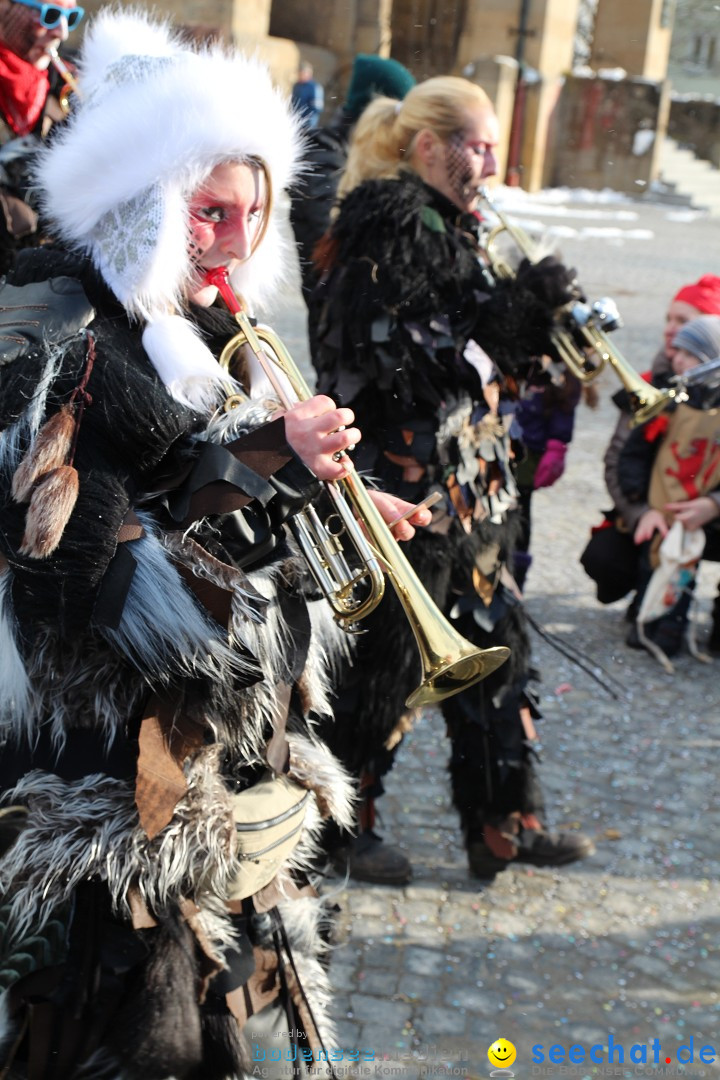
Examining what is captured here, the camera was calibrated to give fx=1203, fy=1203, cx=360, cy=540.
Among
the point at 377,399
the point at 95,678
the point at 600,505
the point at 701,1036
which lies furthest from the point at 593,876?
the point at 600,505

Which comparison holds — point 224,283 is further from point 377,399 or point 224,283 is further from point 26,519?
point 377,399

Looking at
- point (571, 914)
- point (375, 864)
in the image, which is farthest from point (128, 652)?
point (571, 914)

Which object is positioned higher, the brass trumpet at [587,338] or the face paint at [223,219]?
the face paint at [223,219]

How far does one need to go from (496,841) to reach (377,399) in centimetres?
127

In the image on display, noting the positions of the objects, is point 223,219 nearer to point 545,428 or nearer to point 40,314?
point 40,314

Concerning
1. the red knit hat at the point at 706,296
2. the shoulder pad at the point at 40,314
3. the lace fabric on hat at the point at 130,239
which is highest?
the lace fabric on hat at the point at 130,239

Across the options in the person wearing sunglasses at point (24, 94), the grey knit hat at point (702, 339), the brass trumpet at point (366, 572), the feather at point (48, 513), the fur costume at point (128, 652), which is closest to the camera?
the feather at point (48, 513)

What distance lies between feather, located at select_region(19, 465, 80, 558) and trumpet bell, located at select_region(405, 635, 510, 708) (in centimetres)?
66

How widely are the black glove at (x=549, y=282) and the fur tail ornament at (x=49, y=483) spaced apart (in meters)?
1.71

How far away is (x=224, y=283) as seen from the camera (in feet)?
6.84

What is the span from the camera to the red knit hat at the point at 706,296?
15.3 ft

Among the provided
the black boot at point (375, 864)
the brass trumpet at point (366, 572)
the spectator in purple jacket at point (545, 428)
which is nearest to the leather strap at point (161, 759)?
the brass trumpet at point (366, 572)

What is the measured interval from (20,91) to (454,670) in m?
2.49

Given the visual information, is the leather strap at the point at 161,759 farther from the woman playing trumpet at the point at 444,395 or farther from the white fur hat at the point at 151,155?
the woman playing trumpet at the point at 444,395
